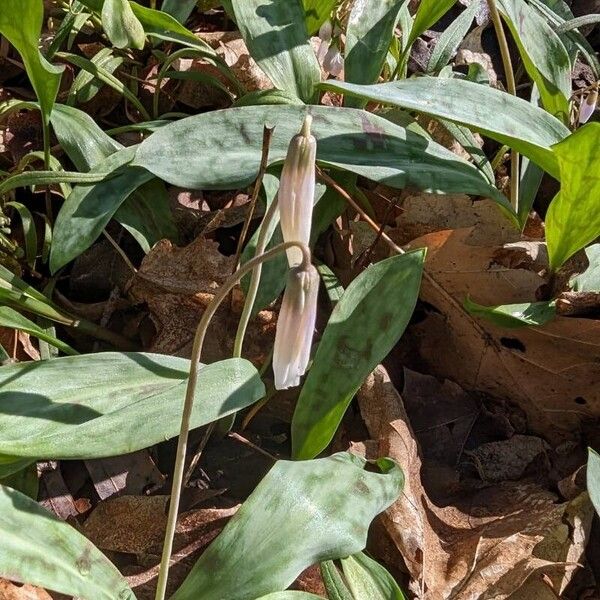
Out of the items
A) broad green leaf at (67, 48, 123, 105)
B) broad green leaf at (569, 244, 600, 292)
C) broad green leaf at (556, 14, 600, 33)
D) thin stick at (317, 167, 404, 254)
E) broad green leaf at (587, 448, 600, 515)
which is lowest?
broad green leaf at (587, 448, 600, 515)

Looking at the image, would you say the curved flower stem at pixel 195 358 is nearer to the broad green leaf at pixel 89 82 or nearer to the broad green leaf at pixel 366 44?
the broad green leaf at pixel 366 44

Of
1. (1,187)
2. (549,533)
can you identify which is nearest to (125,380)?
(1,187)

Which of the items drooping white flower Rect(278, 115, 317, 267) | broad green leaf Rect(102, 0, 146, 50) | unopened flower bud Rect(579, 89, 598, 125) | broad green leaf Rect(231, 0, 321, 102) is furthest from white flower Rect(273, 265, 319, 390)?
unopened flower bud Rect(579, 89, 598, 125)

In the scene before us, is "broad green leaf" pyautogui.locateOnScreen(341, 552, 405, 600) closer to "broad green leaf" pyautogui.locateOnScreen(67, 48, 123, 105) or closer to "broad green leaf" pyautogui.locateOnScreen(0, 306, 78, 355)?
"broad green leaf" pyautogui.locateOnScreen(0, 306, 78, 355)

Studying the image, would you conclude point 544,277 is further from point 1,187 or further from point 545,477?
point 1,187

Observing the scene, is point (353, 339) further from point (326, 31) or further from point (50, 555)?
point (326, 31)

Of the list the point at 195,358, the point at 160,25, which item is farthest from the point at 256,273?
the point at 160,25
